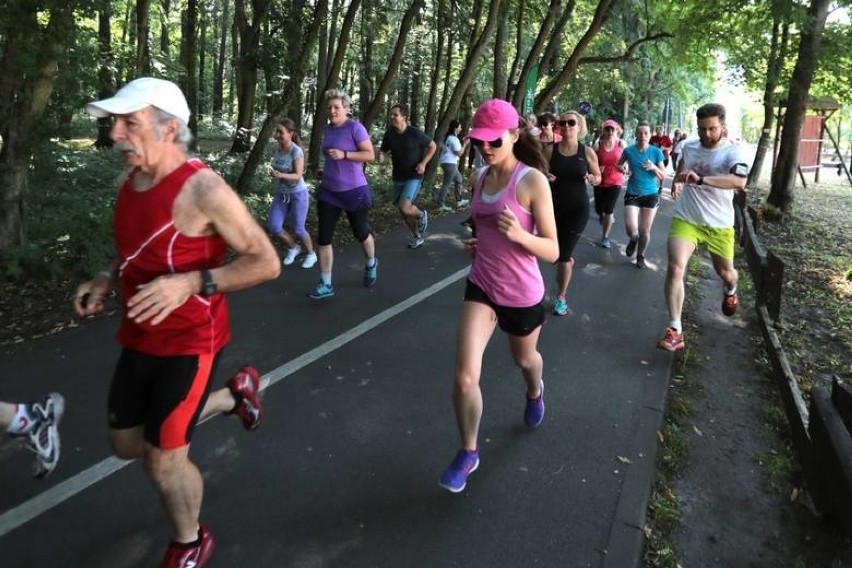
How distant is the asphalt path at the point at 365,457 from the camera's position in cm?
306

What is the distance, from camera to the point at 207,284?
2449 mm

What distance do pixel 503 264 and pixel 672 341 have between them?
2.91 metres

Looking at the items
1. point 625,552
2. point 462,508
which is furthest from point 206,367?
point 625,552

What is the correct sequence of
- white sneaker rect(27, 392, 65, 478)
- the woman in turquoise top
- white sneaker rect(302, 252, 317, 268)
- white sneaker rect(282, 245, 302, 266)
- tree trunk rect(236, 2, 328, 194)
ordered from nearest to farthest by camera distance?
white sneaker rect(27, 392, 65, 478) < white sneaker rect(302, 252, 317, 268) < white sneaker rect(282, 245, 302, 266) < the woman in turquoise top < tree trunk rect(236, 2, 328, 194)

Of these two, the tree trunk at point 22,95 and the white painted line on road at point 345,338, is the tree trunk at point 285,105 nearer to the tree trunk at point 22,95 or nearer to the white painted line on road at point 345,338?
the tree trunk at point 22,95

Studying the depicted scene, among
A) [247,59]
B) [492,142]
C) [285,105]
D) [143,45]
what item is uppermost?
[247,59]

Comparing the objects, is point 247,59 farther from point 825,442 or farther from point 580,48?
point 825,442

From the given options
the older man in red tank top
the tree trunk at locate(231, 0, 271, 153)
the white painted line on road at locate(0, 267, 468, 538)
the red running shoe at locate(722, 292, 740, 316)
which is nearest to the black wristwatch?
the older man in red tank top

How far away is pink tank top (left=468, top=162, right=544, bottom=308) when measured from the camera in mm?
3475

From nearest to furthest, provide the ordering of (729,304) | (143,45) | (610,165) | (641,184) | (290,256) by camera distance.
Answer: (729,304) < (290,256) < (641,184) < (610,165) < (143,45)

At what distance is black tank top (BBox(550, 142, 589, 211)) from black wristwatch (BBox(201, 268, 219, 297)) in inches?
183

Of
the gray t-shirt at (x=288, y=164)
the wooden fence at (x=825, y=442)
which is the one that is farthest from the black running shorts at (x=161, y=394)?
the gray t-shirt at (x=288, y=164)

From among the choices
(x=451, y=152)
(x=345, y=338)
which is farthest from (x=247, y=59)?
(x=345, y=338)

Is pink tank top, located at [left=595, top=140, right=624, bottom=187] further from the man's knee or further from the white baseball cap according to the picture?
the man's knee
